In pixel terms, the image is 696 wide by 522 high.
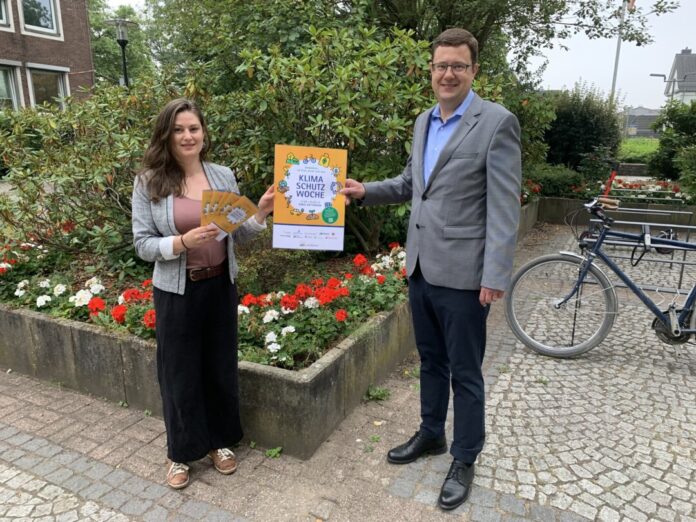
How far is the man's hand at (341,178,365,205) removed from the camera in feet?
9.59

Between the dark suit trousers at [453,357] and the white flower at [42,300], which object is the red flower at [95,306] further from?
the dark suit trousers at [453,357]

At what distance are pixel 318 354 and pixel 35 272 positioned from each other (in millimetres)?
3137

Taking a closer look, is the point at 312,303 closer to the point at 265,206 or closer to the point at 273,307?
the point at 273,307

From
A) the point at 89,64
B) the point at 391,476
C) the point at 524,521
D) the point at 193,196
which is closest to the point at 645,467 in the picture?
the point at 524,521

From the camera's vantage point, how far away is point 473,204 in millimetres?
2334

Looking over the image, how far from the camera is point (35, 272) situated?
475 cm

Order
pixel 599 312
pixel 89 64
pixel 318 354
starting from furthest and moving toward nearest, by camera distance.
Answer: pixel 89 64, pixel 599 312, pixel 318 354

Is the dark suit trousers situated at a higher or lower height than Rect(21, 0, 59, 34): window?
lower

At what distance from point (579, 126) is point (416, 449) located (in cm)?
1144

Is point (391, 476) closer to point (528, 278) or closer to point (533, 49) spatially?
point (528, 278)

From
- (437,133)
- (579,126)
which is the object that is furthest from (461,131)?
(579,126)

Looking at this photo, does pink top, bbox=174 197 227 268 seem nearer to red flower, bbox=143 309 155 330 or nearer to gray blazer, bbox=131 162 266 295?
gray blazer, bbox=131 162 266 295

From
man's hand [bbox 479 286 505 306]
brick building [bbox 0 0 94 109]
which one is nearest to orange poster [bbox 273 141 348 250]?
man's hand [bbox 479 286 505 306]

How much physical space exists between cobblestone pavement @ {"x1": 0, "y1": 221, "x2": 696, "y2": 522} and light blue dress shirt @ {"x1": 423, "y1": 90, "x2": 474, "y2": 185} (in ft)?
5.16
